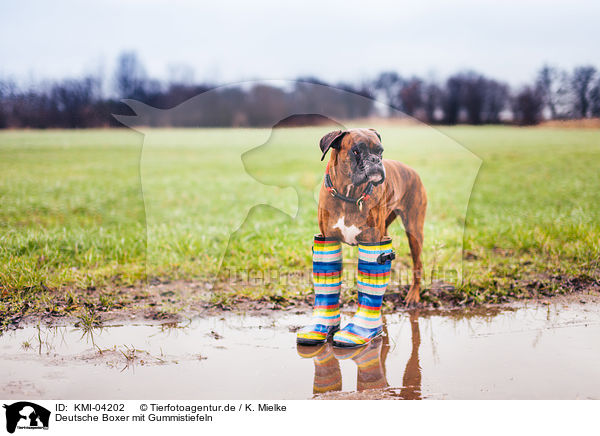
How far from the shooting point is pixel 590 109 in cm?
652

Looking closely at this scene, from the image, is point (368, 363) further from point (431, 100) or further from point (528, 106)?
point (528, 106)

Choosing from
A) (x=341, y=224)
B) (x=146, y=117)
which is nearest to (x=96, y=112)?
(x=146, y=117)

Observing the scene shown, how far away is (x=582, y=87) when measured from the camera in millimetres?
6480

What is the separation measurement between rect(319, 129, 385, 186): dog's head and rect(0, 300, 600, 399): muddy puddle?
3.75 feet

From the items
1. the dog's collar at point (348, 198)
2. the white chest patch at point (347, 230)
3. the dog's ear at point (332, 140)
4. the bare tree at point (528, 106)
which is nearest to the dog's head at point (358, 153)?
the dog's ear at point (332, 140)

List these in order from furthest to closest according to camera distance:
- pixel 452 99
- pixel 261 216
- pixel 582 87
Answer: pixel 261 216, pixel 582 87, pixel 452 99

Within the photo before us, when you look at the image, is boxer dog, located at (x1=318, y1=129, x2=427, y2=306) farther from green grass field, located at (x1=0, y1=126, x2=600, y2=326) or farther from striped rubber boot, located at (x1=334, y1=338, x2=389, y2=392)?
striped rubber boot, located at (x1=334, y1=338, x2=389, y2=392)

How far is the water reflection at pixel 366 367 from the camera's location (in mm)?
3037

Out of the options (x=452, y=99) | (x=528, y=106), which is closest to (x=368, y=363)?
(x=452, y=99)

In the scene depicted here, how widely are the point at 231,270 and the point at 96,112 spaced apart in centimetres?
364

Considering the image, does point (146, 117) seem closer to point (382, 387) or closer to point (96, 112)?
point (382, 387)
